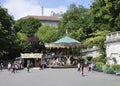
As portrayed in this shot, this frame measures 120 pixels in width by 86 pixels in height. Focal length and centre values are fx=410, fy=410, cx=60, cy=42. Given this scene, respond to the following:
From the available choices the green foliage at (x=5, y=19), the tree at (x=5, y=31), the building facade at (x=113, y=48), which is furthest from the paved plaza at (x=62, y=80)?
the green foliage at (x=5, y=19)

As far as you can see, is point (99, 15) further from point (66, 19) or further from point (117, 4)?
point (66, 19)

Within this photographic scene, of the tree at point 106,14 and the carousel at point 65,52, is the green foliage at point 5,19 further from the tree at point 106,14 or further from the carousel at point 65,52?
the tree at point 106,14

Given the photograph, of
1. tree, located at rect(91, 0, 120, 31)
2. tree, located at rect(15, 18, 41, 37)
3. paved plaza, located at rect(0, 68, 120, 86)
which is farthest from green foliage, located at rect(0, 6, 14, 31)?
tree, located at rect(15, 18, 41, 37)

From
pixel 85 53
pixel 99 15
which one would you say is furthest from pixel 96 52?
pixel 99 15

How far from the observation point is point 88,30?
9044 cm

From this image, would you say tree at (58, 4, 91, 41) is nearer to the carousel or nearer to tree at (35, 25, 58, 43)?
tree at (35, 25, 58, 43)

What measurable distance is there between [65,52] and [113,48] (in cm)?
2004

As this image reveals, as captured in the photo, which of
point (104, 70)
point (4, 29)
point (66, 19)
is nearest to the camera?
point (104, 70)

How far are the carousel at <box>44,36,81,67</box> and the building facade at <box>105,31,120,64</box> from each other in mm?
14648

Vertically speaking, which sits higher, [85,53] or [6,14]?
[6,14]

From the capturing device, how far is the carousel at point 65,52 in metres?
72.4

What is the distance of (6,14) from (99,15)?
19024mm

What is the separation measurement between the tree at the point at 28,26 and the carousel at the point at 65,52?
46.9 meters

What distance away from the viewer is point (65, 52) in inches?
2948
